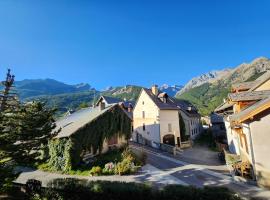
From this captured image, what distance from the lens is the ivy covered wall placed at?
22688 mm

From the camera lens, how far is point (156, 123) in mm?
39625

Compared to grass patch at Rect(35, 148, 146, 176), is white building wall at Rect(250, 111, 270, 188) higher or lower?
higher

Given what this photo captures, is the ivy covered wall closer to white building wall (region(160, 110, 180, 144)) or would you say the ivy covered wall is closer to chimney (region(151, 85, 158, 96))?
white building wall (region(160, 110, 180, 144))

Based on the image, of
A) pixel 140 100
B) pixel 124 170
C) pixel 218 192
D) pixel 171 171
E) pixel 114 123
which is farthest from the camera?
pixel 140 100

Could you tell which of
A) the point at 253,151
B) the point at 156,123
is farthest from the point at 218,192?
the point at 156,123

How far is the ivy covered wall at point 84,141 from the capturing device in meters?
22.7

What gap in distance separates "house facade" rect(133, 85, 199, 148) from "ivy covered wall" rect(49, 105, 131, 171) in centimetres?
1134

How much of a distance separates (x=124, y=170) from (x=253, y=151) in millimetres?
11794

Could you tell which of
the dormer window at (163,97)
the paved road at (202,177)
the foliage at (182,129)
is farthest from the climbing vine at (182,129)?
the paved road at (202,177)

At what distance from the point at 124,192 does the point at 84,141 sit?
13.1 m

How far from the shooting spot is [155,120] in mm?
39844

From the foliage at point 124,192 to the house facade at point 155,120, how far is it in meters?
25.4

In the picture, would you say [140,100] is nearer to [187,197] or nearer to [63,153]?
[63,153]

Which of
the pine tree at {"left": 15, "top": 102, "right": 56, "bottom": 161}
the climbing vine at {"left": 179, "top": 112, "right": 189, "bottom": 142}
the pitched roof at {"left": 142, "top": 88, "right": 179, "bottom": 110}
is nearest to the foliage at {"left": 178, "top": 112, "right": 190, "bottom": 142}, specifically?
the climbing vine at {"left": 179, "top": 112, "right": 189, "bottom": 142}
